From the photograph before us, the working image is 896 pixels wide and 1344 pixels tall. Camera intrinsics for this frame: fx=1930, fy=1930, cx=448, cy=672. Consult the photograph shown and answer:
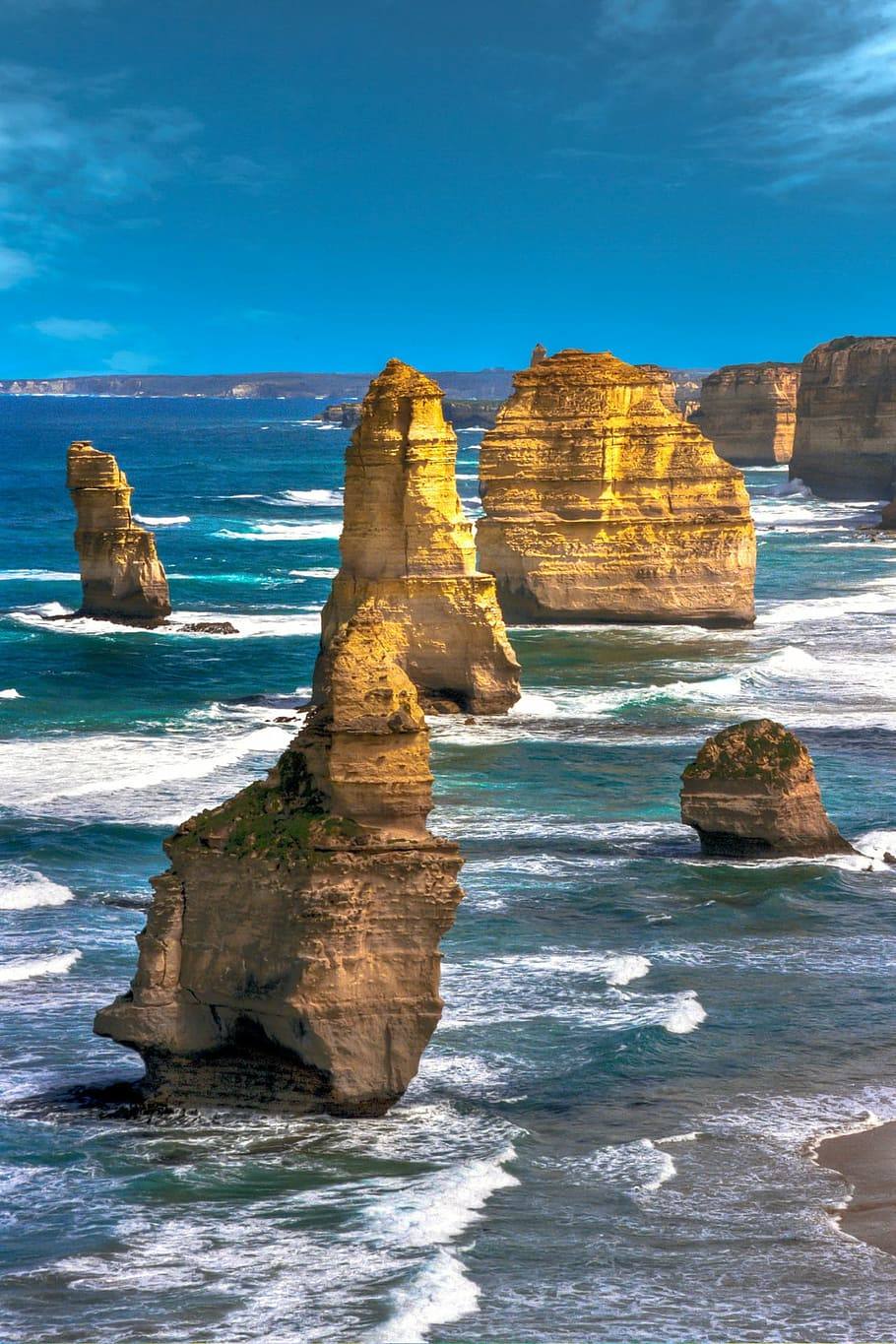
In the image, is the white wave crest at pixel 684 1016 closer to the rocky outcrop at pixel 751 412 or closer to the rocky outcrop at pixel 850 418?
the rocky outcrop at pixel 850 418

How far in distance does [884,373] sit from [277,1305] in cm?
9267

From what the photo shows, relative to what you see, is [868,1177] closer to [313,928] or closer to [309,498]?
[313,928]

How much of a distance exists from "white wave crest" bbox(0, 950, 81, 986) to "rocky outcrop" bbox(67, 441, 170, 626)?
28.1 m

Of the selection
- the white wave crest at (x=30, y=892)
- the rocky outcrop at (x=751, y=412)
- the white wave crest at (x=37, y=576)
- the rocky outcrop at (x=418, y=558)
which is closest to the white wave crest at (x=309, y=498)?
the rocky outcrop at (x=751, y=412)

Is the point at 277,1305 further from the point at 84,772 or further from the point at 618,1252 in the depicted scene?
the point at 84,772

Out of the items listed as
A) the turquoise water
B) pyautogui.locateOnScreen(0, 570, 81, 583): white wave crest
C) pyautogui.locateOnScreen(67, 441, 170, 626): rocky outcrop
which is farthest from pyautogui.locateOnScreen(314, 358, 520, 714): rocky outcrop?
pyautogui.locateOnScreen(0, 570, 81, 583): white wave crest

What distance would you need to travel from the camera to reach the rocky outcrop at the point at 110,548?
2039 inches

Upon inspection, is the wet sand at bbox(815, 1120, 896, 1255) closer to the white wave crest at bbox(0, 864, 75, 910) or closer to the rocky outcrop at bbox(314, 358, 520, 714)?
the white wave crest at bbox(0, 864, 75, 910)

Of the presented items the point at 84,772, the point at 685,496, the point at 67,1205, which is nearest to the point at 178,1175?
the point at 67,1205

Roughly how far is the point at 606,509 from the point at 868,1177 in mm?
37318

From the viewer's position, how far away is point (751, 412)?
5167 inches

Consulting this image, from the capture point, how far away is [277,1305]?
14.4m

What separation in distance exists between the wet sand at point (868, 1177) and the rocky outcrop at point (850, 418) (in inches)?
3397

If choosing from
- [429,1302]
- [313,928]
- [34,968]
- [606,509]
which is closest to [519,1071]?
[313,928]
